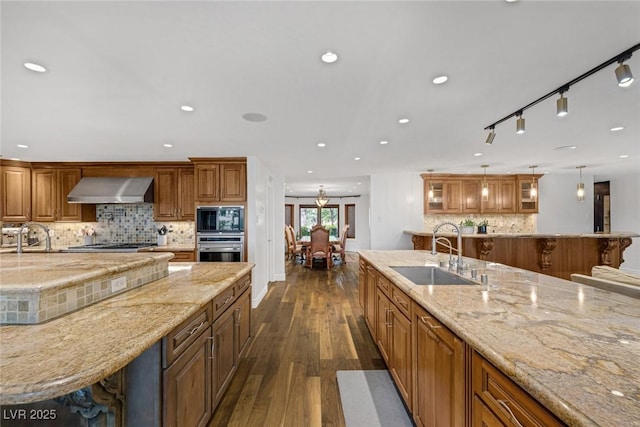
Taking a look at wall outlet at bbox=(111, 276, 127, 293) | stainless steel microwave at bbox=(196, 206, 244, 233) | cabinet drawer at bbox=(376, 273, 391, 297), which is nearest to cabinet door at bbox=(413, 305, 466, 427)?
cabinet drawer at bbox=(376, 273, 391, 297)

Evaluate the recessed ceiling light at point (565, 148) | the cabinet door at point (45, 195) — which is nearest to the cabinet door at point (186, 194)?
the cabinet door at point (45, 195)

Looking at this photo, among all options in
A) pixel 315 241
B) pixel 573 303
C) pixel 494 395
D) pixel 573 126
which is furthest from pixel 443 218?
pixel 494 395

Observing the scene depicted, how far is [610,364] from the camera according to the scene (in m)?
0.83

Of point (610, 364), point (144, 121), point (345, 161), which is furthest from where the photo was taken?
point (345, 161)

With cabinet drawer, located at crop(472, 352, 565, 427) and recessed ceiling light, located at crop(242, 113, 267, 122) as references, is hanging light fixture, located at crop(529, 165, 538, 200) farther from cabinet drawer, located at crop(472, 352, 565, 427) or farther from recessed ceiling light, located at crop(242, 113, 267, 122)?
cabinet drawer, located at crop(472, 352, 565, 427)

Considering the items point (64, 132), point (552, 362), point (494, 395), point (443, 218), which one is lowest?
point (494, 395)

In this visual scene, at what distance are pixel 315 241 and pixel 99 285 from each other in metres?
5.79

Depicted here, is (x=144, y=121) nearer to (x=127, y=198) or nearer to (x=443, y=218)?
(x=127, y=198)

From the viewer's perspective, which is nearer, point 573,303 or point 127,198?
point 573,303

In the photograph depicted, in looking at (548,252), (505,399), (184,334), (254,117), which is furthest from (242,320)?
(548,252)

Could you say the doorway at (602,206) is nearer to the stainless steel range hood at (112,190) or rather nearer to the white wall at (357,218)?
the white wall at (357,218)

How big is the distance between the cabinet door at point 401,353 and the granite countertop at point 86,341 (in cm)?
127

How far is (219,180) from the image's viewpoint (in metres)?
4.30

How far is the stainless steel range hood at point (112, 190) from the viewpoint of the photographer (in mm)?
4387
